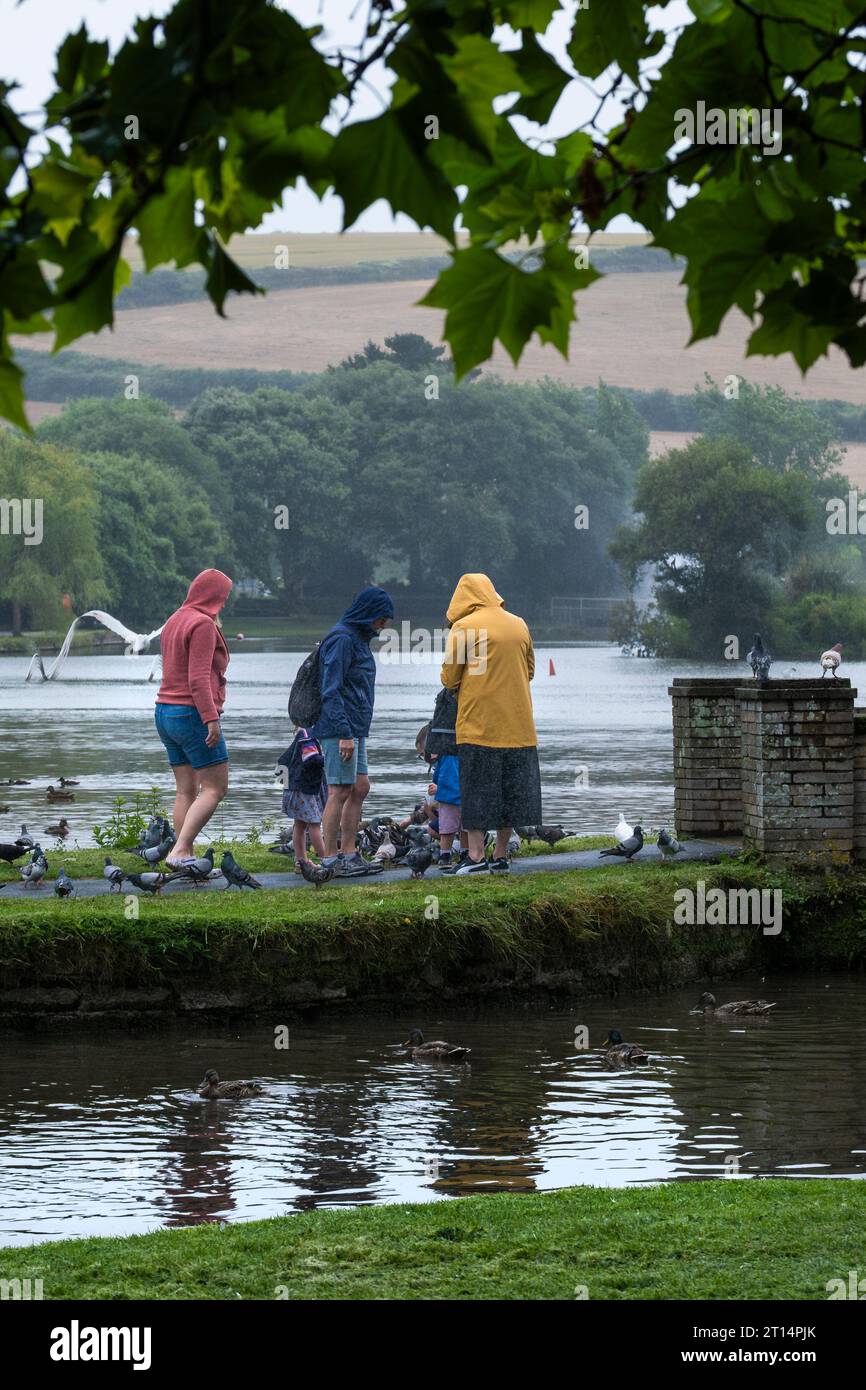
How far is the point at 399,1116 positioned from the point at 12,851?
5.60 m

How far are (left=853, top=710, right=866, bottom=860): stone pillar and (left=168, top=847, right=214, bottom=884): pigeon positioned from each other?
4.52 meters

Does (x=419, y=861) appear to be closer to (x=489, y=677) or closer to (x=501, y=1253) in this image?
(x=489, y=677)

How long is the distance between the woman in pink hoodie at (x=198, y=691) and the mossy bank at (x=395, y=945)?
0.93 metres

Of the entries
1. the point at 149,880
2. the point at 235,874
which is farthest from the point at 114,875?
the point at 235,874

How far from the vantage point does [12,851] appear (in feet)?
43.9

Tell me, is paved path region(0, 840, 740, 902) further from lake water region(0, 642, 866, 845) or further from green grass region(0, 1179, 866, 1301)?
green grass region(0, 1179, 866, 1301)

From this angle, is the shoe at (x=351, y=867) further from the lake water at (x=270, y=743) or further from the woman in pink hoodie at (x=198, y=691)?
the lake water at (x=270, y=743)

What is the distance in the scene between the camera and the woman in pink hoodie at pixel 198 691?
40.0ft

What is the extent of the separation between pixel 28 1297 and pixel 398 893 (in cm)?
634

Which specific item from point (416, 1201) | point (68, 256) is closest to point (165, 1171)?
point (416, 1201)

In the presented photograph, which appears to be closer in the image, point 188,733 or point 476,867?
point 188,733

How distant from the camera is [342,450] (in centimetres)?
15088

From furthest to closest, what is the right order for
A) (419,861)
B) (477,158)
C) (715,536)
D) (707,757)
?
(715,536) → (707,757) → (419,861) → (477,158)
